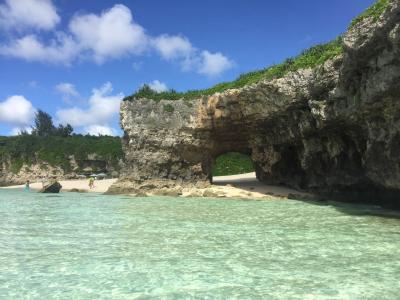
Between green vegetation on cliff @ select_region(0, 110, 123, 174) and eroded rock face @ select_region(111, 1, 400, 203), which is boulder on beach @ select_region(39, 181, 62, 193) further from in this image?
green vegetation on cliff @ select_region(0, 110, 123, 174)

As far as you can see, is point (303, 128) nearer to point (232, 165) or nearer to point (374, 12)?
point (374, 12)

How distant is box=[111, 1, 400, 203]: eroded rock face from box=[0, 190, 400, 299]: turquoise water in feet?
15.4

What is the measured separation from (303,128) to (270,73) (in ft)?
12.6

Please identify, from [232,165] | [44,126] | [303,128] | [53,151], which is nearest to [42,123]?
[44,126]

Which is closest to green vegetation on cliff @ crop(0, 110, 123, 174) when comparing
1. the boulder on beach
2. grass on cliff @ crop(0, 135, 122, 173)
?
grass on cliff @ crop(0, 135, 122, 173)

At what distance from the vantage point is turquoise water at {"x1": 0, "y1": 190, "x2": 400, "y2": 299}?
6617 mm

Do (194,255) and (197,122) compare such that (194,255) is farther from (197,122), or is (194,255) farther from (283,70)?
(197,122)

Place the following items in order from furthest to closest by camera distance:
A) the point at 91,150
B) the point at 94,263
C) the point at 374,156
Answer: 1. the point at 91,150
2. the point at 374,156
3. the point at 94,263

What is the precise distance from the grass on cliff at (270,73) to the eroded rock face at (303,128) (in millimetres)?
530

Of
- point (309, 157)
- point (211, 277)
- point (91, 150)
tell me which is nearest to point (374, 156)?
point (309, 157)

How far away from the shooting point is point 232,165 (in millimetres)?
47375

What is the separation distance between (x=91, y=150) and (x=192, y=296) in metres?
56.9

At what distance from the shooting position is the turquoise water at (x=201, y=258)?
6617mm

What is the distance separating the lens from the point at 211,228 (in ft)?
41.2
